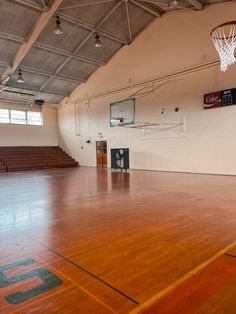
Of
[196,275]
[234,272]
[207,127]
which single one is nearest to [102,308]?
[196,275]

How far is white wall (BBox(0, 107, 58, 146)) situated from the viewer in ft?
54.2

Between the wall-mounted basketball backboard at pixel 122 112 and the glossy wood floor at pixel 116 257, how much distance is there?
9.01 m

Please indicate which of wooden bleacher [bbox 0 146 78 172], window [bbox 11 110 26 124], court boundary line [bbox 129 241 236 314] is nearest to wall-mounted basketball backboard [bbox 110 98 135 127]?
wooden bleacher [bbox 0 146 78 172]

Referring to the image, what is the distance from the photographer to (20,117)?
1722cm

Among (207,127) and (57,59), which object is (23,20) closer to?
(57,59)

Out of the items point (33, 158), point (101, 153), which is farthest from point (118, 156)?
point (33, 158)

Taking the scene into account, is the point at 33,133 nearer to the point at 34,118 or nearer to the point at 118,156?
the point at 34,118

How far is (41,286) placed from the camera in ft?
6.12

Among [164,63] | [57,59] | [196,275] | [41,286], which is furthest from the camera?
[57,59]

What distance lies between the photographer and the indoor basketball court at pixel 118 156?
191 centimetres

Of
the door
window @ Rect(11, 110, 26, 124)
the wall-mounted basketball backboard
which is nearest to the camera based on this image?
the wall-mounted basketball backboard

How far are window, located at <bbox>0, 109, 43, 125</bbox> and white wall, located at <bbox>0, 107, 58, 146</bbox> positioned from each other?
313mm

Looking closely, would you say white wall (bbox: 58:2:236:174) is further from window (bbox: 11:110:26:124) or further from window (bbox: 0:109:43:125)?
window (bbox: 11:110:26:124)

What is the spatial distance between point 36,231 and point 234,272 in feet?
7.77
